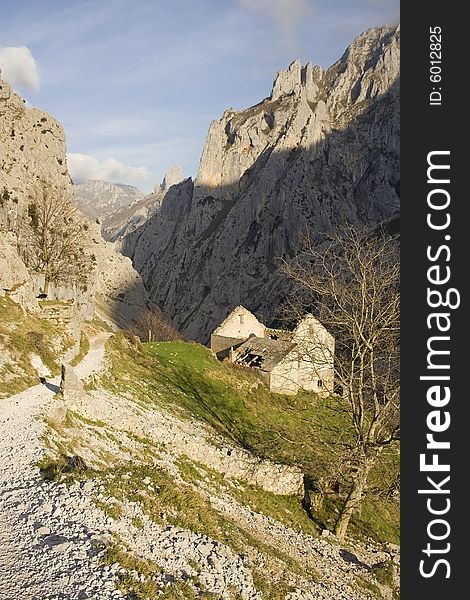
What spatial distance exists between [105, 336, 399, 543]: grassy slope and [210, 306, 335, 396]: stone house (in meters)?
1.73

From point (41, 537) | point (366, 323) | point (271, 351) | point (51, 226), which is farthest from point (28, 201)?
point (41, 537)

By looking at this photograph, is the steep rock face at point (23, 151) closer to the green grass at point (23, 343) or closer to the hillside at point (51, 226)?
the hillside at point (51, 226)

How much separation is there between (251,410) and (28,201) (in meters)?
49.2

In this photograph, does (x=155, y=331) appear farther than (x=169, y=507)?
Yes

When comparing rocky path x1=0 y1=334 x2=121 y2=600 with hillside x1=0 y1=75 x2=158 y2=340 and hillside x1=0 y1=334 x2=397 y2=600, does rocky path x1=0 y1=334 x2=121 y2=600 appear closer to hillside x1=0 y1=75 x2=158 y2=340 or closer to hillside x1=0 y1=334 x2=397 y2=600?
hillside x1=0 y1=334 x2=397 y2=600

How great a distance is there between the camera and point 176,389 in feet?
107

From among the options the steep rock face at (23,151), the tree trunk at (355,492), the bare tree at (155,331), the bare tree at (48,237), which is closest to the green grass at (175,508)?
the tree trunk at (355,492)

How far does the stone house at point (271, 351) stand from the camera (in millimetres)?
44062

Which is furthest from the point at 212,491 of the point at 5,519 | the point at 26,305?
the point at 26,305

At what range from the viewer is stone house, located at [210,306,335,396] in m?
44.1

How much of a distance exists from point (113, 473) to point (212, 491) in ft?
20.1

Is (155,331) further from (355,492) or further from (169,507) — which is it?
(169,507)

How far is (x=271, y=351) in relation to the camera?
47000mm

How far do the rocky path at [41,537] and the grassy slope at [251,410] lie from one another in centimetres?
1061
